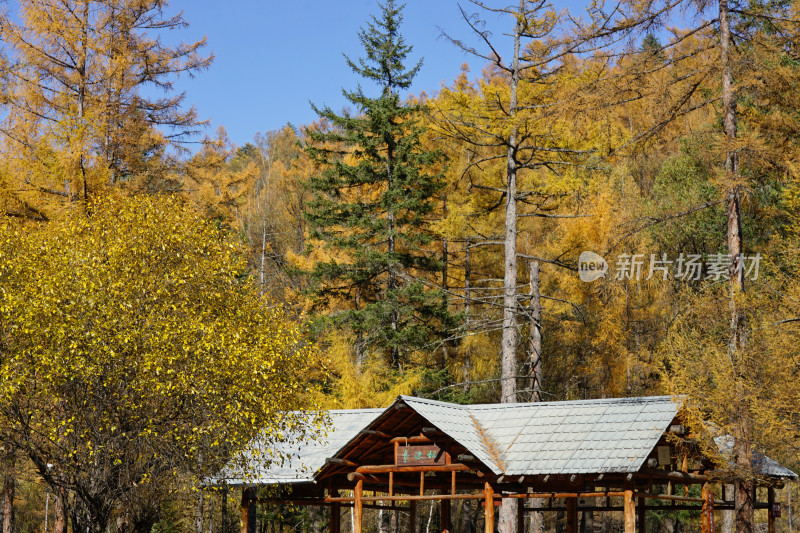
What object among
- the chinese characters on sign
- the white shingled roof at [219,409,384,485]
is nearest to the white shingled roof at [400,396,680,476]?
the white shingled roof at [219,409,384,485]

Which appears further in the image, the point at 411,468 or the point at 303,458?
the point at 303,458

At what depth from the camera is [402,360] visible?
25.4m

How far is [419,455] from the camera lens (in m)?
14.5

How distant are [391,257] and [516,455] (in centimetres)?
1117

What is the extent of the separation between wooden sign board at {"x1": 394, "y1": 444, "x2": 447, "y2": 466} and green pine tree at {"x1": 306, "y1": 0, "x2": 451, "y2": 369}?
9267 millimetres

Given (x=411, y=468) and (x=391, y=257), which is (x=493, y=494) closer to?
(x=411, y=468)

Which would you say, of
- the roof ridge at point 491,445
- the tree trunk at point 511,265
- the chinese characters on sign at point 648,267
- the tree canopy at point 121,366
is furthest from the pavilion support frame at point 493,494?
the chinese characters on sign at point 648,267

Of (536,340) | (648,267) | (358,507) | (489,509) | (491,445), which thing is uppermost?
(648,267)

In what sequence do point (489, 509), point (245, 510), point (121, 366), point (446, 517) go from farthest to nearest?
point (446, 517) < point (245, 510) < point (489, 509) < point (121, 366)

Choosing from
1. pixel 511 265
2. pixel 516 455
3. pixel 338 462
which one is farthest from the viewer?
pixel 511 265

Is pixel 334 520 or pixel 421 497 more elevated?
pixel 421 497

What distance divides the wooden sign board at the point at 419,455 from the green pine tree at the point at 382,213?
927 cm

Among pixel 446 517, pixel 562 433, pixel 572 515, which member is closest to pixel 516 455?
pixel 562 433

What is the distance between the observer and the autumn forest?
43.2 feet
